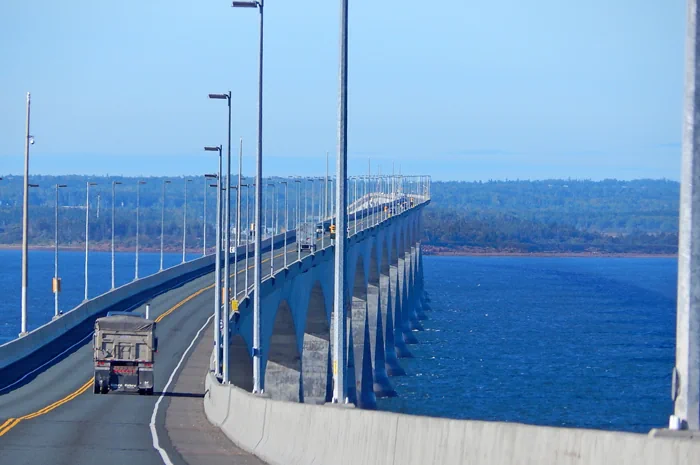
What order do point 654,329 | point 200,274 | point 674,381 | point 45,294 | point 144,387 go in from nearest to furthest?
point 674,381 < point 144,387 < point 200,274 < point 654,329 < point 45,294

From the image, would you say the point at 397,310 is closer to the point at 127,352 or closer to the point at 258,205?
the point at 127,352

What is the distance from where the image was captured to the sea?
6950 centimetres

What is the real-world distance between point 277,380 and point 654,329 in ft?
199

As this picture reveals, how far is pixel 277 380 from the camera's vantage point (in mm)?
57938

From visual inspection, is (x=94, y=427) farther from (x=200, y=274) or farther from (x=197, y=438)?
(x=200, y=274)

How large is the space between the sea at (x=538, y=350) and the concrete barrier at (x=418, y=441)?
4123cm

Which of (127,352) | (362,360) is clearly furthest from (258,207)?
(362,360)

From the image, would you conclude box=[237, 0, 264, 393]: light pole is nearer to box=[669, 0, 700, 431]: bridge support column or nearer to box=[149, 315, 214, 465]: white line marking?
box=[149, 315, 214, 465]: white line marking

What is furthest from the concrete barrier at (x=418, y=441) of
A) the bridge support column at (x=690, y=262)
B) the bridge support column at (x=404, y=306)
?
the bridge support column at (x=404, y=306)

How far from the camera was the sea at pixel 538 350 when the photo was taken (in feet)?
228

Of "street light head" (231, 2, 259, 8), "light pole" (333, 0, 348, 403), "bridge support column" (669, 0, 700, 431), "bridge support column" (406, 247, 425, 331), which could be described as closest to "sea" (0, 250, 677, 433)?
"bridge support column" (406, 247, 425, 331)

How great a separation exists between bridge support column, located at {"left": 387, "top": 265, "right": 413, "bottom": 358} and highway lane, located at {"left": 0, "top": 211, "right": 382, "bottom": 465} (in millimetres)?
47119

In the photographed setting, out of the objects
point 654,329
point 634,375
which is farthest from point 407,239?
point 634,375

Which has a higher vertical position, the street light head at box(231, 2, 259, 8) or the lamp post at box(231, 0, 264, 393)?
the street light head at box(231, 2, 259, 8)
